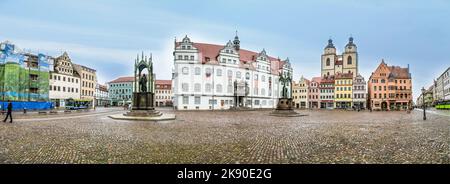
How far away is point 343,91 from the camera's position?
87.7 metres

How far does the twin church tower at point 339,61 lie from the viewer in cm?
10294

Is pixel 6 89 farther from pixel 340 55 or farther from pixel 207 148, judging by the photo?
pixel 340 55

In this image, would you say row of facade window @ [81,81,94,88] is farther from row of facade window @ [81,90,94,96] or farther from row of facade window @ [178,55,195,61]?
row of facade window @ [178,55,195,61]

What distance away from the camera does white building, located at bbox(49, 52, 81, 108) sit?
6050cm

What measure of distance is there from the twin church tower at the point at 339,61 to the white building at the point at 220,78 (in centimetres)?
4330

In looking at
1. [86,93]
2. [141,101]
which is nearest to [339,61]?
[86,93]

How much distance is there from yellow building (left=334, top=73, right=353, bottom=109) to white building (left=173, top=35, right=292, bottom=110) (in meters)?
28.7

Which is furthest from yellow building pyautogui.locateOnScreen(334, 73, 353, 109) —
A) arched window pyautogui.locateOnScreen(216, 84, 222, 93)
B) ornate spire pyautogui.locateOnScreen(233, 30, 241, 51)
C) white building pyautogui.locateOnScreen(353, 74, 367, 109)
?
arched window pyautogui.locateOnScreen(216, 84, 222, 93)

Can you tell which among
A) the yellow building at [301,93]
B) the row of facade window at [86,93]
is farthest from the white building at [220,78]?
the row of facade window at [86,93]

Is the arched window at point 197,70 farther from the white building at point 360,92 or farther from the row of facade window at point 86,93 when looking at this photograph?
the white building at point 360,92

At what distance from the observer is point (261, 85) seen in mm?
68688

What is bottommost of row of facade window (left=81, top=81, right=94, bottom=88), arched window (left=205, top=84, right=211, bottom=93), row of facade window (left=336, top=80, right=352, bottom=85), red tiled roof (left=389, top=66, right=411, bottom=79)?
arched window (left=205, top=84, right=211, bottom=93)
